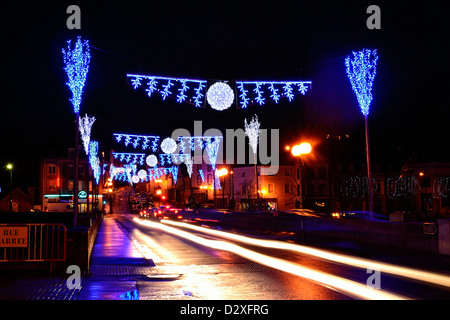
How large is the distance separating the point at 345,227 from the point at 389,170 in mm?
A: 59692

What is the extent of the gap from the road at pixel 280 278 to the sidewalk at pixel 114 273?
375 mm

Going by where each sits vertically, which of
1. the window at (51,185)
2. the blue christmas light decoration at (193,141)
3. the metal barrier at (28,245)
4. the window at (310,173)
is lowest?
the metal barrier at (28,245)

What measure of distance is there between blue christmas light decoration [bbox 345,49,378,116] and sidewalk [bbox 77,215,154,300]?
13.1 m

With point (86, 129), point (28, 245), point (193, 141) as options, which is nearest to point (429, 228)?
point (28, 245)

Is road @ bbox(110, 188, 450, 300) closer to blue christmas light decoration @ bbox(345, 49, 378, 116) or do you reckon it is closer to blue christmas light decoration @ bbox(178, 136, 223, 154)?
blue christmas light decoration @ bbox(345, 49, 378, 116)

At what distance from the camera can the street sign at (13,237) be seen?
1292 cm

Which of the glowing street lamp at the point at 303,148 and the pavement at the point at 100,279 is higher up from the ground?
the glowing street lamp at the point at 303,148

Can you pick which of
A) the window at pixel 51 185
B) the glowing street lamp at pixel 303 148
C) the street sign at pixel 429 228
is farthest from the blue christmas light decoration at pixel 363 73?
the window at pixel 51 185

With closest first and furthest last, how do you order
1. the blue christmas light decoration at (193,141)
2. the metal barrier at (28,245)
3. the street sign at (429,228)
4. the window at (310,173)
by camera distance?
the metal barrier at (28,245) → the street sign at (429,228) → the blue christmas light decoration at (193,141) → the window at (310,173)

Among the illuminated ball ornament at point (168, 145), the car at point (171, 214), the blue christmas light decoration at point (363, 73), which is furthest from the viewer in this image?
the car at point (171, 214)

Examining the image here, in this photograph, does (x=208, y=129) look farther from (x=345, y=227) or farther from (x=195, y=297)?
(x=195, y=297)

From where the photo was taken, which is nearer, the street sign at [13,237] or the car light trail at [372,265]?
the car light trail at [372,265]

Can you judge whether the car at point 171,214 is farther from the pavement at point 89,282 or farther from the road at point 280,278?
the pavement at point 89,282
